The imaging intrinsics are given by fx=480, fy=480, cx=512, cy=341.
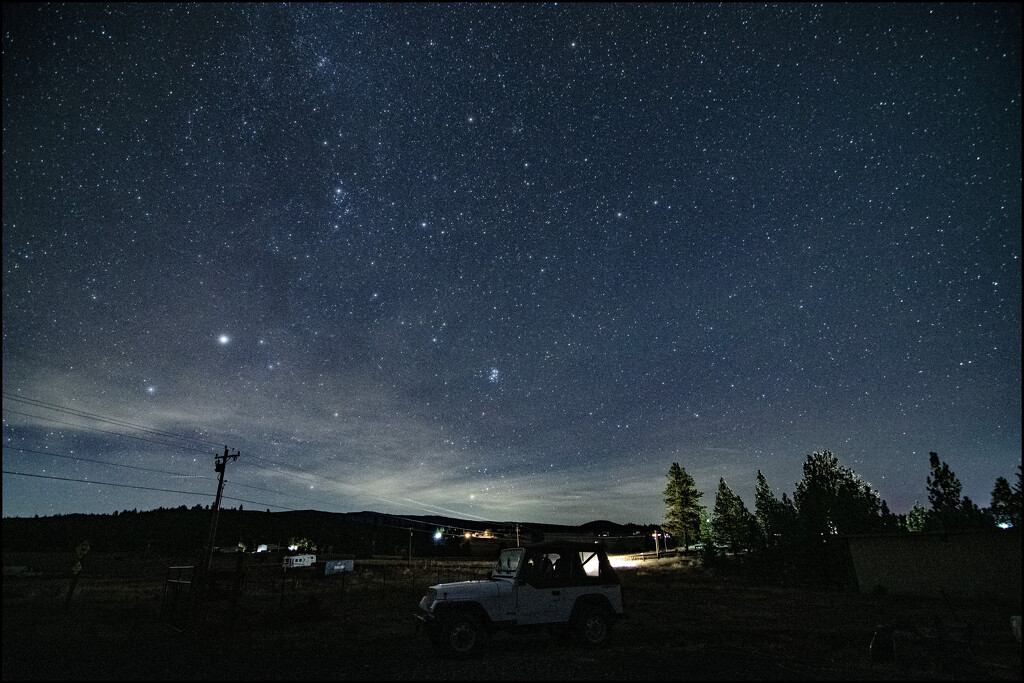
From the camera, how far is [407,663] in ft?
33.2

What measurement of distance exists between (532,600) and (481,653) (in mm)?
1632

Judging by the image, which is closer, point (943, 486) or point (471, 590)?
point (471, 590)

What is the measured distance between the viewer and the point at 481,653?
10.9m

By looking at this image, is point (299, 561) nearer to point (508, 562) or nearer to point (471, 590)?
point (508, 562)

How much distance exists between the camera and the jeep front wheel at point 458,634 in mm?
10383

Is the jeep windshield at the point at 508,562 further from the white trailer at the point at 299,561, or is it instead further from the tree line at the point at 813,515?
the white trailer at the point at 299,561

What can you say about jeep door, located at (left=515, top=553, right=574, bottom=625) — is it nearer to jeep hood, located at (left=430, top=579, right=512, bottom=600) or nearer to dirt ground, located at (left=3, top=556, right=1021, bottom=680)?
jeep hood, located at (left=430, top=579, right=512, bottom=600)

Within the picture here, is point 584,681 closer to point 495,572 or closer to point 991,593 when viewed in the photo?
point 495,572

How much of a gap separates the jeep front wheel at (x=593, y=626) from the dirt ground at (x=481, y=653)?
12.1 inches

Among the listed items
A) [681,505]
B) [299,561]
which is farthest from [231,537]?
[681,505]

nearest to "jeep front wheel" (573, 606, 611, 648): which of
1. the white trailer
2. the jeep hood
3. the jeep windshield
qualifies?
the jeep windshield

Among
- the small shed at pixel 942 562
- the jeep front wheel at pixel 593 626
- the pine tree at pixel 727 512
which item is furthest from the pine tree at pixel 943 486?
the jeep front wheel at pixel 593 626

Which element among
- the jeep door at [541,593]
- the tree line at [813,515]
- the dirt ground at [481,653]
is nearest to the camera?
the dirt ground at [481,653]

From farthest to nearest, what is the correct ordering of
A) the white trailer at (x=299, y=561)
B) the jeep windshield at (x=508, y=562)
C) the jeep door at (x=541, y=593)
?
the white trailer at (x=299, y=561), the jeep windshield at (x=508, y=562), the jeep door at (x=541, y=593)
